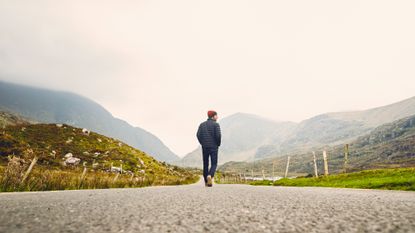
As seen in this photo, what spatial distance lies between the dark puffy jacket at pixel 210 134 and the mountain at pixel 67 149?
53.2ft

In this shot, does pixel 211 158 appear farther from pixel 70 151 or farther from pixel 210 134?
pixel 70 151

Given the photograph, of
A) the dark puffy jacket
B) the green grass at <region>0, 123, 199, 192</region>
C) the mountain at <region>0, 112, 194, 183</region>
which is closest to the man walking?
the dark puffy jacket

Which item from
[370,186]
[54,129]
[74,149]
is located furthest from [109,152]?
[370,186]

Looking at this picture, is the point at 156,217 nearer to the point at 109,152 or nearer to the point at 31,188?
the point at 31,188

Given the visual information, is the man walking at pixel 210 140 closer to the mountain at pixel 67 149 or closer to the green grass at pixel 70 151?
the green grass at pixel 70 151

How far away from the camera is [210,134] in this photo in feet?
36.8

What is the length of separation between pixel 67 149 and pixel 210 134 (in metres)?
28.7

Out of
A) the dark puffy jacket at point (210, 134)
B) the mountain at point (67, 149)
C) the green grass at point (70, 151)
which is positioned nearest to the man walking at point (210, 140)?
the dark puffy jacket at point (210, 134)

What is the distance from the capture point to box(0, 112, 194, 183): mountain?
29484 mm

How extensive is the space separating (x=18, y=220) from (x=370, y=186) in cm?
1497

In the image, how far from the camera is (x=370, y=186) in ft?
45.5

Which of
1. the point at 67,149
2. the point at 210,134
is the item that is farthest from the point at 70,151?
the point at 210,134

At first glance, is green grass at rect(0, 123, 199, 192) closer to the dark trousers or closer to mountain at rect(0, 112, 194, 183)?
mountain at rect(0, 112, 194, 183)

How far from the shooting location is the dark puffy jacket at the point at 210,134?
11.1 m
